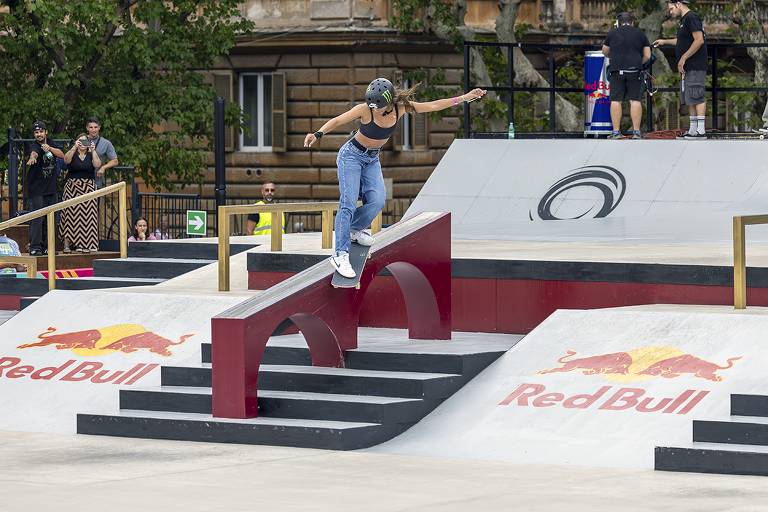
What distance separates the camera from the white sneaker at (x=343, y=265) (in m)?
14.9

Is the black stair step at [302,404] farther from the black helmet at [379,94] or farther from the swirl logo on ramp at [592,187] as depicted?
the swirl logo on ramp at [592,187]

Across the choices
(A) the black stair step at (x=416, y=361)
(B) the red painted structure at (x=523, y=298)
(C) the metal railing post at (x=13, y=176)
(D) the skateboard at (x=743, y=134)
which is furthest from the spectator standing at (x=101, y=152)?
(A) the black stair step at (x=416, y=361)

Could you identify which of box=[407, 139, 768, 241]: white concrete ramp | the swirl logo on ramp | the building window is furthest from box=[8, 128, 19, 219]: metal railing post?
the building window

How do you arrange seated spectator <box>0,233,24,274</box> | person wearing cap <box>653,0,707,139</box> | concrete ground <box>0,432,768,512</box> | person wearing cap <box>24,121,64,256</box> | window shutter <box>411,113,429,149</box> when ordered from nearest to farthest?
concrete ground <box>0,432,768,512</box>, seated spectator <box>0,233,24,274</box>, person wearing cap <box>653,0,707,139</box>, person wearing cap <box>24,121,64,256</box>, window shutter <box>411,113,429,149</box>

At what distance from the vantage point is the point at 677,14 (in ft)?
75.6

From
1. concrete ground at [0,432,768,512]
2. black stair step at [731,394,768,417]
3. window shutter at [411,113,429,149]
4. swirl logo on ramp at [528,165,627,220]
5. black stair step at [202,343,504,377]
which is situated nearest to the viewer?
concrete ground at [0,432,768,512]

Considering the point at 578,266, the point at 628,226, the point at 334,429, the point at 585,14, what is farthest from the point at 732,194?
the point at 585,14

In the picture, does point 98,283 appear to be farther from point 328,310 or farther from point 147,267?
point 328,310

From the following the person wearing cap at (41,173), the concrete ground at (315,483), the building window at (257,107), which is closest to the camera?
the concrete ground at (315,483)

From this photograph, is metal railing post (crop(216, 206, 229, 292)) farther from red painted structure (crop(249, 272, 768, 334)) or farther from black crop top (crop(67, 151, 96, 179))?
black crop top (crop(67, 151, 96, 179))

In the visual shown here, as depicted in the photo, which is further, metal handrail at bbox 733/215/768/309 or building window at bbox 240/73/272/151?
building window at bbox 240/73/272/151

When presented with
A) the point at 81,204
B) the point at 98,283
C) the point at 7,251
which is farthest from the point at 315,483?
the point at 81,204

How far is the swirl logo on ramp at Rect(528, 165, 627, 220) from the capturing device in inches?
874

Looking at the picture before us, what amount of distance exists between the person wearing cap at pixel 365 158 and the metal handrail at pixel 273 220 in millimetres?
1309
